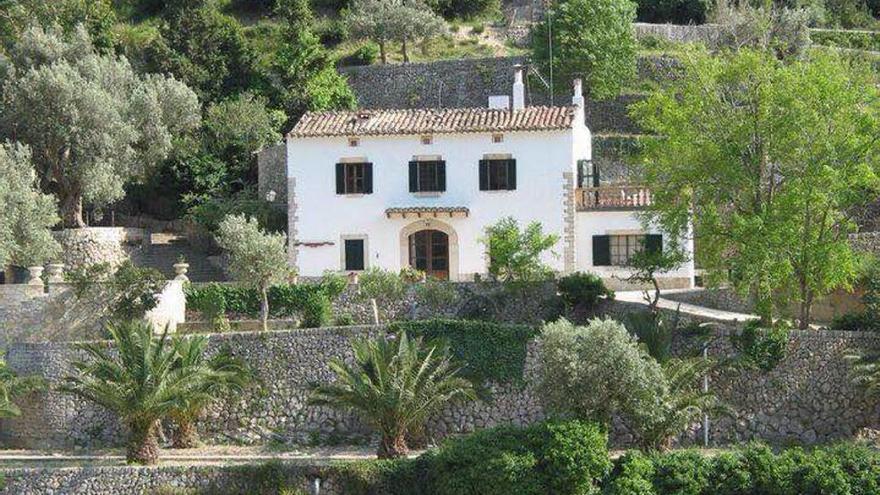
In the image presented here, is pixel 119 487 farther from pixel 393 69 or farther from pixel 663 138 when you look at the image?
pixel 393 69

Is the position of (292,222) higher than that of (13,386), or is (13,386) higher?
(292,222)

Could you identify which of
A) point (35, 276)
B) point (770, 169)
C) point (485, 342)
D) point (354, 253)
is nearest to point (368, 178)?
point (354, 253)

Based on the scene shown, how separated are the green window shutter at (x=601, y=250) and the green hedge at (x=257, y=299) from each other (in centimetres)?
797

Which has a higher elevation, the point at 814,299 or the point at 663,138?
the point at 663,138

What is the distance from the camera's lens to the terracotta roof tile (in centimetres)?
4312

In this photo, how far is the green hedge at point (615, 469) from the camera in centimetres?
3012

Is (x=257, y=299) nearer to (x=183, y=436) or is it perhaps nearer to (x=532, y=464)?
(x=183, y=436)

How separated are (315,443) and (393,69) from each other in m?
29.3

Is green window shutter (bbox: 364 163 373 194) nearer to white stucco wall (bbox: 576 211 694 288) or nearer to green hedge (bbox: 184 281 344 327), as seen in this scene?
green hedge (bbox: 184 281 344 327)

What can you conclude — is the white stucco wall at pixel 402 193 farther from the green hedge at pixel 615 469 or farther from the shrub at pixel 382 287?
the green hedge at pixel 615 469

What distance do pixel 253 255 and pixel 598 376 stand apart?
37.7ft

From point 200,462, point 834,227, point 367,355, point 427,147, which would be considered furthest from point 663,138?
point 200,462

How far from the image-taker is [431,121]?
4419 centimetres

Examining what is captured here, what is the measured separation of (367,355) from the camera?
33375 millimetres
